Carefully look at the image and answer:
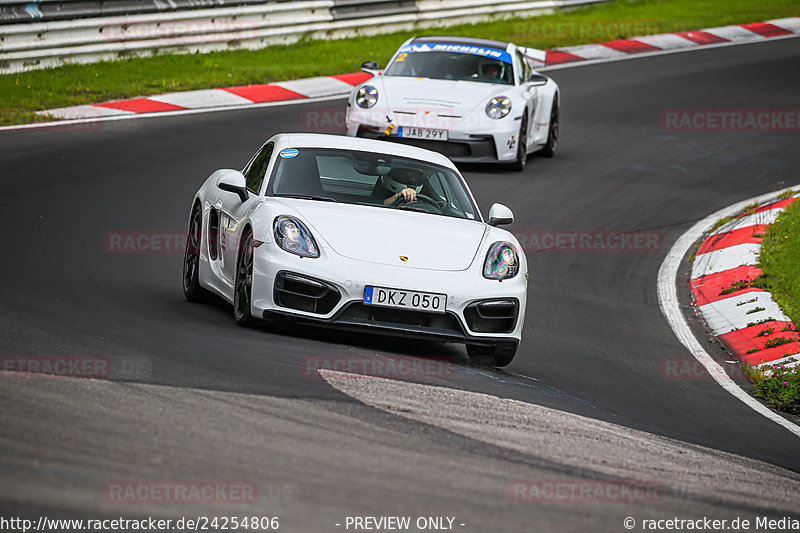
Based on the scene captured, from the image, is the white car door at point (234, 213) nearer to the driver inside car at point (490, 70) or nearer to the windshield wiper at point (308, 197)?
the windshield wiper at point (308, 197)

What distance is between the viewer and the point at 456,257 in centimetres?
759

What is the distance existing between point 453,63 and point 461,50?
290 millimetres

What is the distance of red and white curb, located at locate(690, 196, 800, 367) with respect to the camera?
9625mm

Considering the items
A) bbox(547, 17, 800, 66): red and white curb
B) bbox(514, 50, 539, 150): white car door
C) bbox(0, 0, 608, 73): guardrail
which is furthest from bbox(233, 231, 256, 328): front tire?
bbox(547, 17, 800, 66): red and white curb

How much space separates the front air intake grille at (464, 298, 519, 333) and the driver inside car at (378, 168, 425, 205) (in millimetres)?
1195

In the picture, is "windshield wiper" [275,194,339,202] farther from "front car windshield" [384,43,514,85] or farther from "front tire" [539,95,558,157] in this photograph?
"front tire" [539,95,558,157]

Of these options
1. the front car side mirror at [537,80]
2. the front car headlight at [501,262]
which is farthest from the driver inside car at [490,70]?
the front car headlight at [501,262]

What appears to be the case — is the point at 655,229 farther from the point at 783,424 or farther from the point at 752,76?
the point at 752,76

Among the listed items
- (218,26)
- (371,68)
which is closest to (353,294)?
(371,68)

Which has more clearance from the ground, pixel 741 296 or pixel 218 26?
pixel 218 26

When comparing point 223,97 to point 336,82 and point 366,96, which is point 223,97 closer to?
point 336,82

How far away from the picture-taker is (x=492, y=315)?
753 cm

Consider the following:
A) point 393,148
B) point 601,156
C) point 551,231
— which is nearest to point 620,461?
point 393,148

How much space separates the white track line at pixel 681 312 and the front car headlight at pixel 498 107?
262cm
